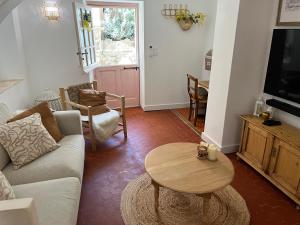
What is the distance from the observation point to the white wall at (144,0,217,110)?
402 centimetres

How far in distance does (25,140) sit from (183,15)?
10.7 feet

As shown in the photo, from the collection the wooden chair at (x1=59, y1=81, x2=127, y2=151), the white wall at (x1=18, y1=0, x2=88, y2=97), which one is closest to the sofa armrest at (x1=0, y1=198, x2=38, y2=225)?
the wooden chair at (x1=59, y1=81, x2=127, y2=151)

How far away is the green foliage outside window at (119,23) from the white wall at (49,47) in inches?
30.7

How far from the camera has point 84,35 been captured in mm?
3545

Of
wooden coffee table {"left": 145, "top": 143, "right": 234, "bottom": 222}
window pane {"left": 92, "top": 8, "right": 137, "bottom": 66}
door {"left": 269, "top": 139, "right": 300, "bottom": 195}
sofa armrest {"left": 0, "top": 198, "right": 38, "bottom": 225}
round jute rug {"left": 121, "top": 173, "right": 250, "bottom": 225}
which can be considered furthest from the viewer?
window pane {"left": 92, "top": 8, "right": 137, "bottom": 66}

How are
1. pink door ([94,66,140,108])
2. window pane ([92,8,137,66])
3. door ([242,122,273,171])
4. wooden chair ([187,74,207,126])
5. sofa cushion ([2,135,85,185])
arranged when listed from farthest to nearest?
pink door ([94,66,140,108])
window pane ([92,8,137,66])
wooden chair ([187,74,207,126])
door ([242,122,273,171])
sofa cushion ([2,135,85,185])

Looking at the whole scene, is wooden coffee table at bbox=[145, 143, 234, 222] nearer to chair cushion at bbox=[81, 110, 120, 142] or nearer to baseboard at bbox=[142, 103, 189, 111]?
chair cushion at bbox=[81, 110, 120, 142]

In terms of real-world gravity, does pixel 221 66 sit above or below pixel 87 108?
above

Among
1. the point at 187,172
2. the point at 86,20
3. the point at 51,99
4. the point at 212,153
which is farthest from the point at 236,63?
the point at 51,99

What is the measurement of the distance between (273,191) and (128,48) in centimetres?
331

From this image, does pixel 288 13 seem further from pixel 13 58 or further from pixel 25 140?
pixel 13 58

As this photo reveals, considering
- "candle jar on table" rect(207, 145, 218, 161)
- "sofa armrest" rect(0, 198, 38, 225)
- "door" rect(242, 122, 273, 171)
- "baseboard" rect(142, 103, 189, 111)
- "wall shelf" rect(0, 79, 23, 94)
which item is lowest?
"baseboard" rect(142, 103, 189, 111)

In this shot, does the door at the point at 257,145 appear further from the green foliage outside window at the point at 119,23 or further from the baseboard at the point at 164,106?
the green foliage outside window at the point at 119,23

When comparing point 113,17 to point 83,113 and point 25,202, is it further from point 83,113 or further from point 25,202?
point 25,202
